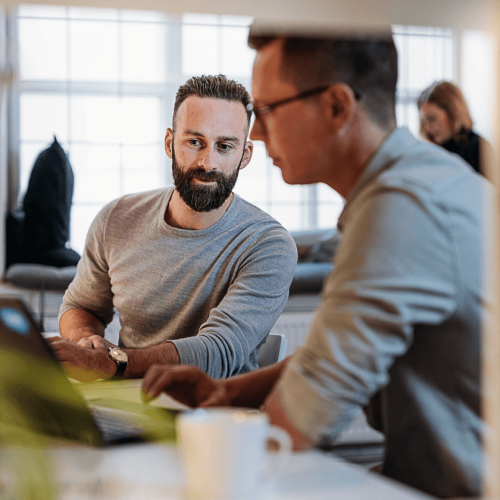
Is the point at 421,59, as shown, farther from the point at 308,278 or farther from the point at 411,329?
the point at 411,329

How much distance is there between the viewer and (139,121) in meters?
3.59

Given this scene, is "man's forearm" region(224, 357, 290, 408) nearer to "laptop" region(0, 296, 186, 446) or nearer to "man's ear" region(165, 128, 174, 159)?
"laptop" region(0, 296, 186, 446)

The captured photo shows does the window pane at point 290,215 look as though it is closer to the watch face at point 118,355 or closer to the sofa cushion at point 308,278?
the sofa cushion at point 308,278

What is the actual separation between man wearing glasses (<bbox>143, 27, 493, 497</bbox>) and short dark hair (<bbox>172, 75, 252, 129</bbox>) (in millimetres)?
763

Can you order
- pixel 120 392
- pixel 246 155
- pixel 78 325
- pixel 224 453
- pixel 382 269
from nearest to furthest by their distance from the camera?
pixel 224 453, pixel 382 269, pixel 120 392, pixel 78 325, pixel 246 155

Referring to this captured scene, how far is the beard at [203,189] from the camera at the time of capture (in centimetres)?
146

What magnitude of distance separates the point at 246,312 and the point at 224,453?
863 millimetres

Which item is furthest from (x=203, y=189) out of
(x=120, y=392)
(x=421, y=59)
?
(x=421, y=59)

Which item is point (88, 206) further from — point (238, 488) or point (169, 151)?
point (238, 488)

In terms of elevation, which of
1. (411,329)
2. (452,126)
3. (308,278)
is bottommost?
(308,278)

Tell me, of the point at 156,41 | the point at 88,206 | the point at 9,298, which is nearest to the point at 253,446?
the point at 9,298

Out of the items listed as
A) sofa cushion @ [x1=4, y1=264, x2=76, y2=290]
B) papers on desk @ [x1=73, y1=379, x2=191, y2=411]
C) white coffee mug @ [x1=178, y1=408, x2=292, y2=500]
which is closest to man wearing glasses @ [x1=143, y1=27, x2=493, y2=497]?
white coffee mug @ [x1=178, y1=408, x2=292, y2=500]

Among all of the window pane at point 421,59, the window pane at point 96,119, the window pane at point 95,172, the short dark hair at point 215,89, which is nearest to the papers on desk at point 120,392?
the short dark hair at point 215,89

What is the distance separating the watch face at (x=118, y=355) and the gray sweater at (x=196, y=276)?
7.1 inches
